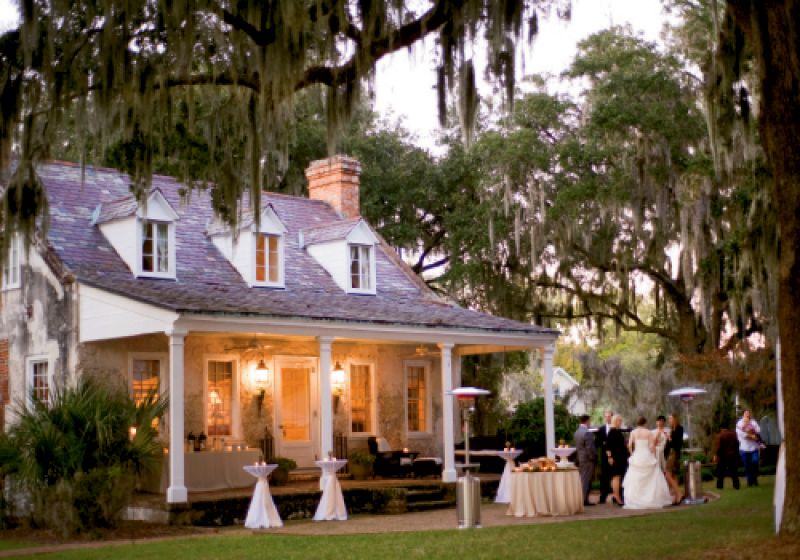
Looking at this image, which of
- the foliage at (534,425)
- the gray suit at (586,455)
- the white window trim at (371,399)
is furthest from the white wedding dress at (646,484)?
the white window trim at (371,399)

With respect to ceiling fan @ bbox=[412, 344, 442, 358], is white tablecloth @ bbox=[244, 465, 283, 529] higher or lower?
lower

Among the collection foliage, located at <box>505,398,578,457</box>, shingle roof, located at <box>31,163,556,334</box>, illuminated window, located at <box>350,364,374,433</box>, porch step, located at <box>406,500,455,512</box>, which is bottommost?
porch step, located at <box>406,500,455,512</box>

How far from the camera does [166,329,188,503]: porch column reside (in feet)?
52.7

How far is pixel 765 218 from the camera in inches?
659

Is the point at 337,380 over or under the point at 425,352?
under

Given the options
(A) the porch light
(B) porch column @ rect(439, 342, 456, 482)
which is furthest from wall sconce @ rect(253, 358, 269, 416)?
(B) porch column @ rect(439, 342, 456, 482)

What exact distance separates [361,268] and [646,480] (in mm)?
7534

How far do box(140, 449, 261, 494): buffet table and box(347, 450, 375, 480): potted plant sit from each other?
8.35ft

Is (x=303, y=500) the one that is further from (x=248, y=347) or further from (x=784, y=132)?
(x=784, y=132)

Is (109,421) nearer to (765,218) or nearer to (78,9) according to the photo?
(78,9)

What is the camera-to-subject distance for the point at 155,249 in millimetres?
19172

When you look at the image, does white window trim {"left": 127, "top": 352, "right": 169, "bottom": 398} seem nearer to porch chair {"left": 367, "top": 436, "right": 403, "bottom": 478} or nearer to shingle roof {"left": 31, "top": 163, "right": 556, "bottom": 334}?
shingle roof {"left": 31, "top": 163, "right": 556, "bottom": 334}

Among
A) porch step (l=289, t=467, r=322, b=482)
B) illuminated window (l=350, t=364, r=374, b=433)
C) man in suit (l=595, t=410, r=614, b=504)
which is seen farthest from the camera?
illuminated window (l=350, t=364, r=374, b=433)

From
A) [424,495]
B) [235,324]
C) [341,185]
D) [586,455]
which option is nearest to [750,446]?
[586,455]
